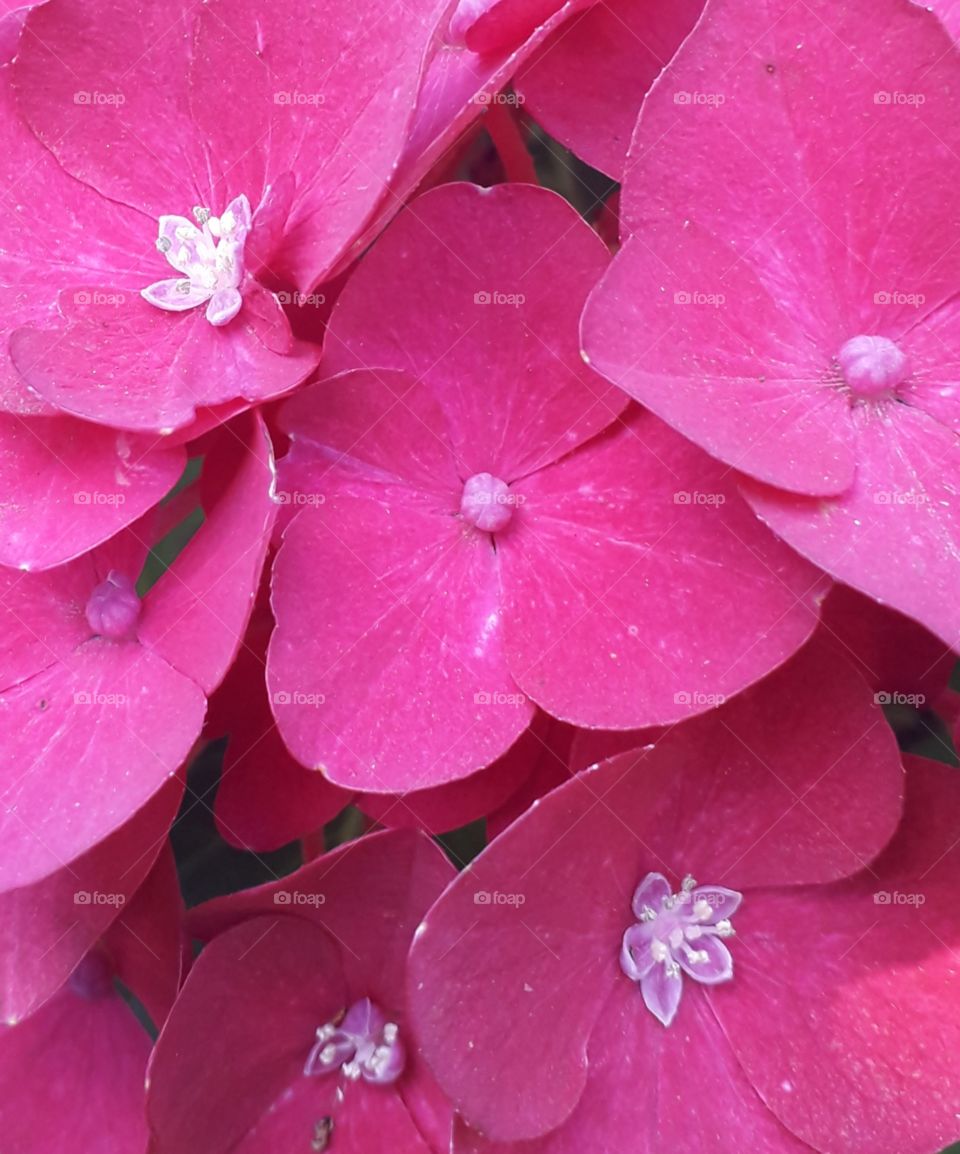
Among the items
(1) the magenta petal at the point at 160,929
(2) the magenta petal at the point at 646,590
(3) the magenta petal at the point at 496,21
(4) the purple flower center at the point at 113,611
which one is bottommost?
(1) the magenta petal at the point at 160,929

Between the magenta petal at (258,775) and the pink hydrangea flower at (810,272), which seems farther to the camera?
the magenta petal at (258,775)

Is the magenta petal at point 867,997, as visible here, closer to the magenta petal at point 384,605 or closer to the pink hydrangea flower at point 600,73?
the magenta petal at point 384,605

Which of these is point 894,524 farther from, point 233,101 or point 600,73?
point 233,101

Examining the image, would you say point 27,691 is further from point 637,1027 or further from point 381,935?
point 637,1027

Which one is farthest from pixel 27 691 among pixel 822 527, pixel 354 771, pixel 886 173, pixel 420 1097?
pixel 886 173

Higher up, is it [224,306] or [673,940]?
[224,306]

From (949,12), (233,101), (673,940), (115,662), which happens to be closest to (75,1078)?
(115,662)

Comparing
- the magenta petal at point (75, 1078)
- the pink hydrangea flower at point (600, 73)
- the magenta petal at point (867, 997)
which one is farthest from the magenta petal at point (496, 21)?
the magenta petal at point (75, 1078)
